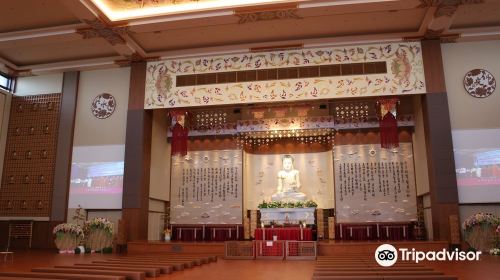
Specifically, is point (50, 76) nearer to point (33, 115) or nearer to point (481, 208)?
point (33, 115)

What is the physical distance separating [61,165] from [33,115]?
1.86 metres

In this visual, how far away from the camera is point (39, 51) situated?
10.4 m

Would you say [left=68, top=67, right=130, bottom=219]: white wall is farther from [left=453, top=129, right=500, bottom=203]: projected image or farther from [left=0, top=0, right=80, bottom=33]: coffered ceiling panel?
[left=453, top=129, right=500, bottom=203]: projected image

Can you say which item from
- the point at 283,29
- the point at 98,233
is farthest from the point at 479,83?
the point at 98,233

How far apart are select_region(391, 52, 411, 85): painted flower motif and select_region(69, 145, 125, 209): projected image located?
7024 millimetres

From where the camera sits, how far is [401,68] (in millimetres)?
9461

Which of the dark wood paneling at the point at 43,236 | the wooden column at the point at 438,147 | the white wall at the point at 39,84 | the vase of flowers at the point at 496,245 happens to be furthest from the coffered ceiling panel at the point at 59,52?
the vase of flowers at the point at 496,245

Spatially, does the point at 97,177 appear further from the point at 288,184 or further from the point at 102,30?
the point at 288,184

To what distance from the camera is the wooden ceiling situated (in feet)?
26.7

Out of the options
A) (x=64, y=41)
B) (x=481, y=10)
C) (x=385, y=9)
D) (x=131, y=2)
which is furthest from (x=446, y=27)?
(x=64, y=41)

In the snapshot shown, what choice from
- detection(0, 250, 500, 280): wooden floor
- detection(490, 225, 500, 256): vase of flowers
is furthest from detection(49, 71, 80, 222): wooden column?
detection(490, 225, 500, 256): vase of flowers

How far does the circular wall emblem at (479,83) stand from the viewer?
921 cm

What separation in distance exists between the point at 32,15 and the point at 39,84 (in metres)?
3.48

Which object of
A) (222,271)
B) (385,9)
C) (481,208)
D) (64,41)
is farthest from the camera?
(64,41)
